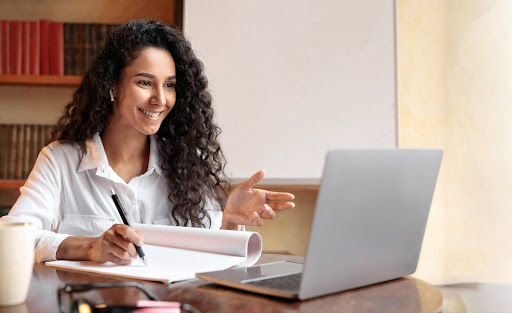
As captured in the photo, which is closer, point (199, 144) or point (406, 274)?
point (406, 274)

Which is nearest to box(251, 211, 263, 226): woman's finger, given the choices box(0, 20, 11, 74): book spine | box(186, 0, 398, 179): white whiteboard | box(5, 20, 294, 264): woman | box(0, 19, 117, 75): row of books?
box(5, 20, 294, 264): woman

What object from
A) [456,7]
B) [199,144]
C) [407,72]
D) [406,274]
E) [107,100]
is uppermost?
[456,7]

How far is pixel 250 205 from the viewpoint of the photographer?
153 cm

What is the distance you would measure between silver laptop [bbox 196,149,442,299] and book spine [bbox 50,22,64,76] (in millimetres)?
1963

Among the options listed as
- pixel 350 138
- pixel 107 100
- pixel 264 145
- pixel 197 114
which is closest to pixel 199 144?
pixel 197 114

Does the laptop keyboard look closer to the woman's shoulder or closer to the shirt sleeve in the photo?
the shirt sleeve

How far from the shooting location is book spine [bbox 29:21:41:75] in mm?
2727

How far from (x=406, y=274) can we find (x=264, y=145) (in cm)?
173

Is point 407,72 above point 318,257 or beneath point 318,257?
above

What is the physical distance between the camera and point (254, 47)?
9.21ft

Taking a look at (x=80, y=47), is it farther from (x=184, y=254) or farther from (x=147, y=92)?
(x=184, y=254)

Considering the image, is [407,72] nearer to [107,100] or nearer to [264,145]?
[264,145]

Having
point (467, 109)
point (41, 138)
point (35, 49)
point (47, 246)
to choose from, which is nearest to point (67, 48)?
point (35, 49)

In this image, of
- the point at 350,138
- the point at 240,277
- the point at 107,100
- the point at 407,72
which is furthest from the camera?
the point at 407,72
